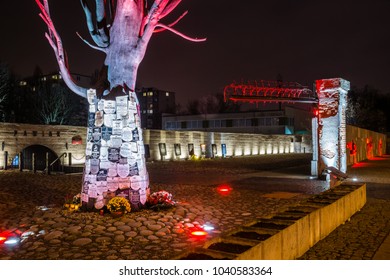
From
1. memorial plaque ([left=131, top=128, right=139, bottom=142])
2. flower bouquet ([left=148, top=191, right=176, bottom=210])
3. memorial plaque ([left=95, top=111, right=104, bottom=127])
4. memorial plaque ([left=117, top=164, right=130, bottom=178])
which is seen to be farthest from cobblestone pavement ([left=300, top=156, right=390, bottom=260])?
memorial plaque ([left=95, top=111, right=104, bottom=127])

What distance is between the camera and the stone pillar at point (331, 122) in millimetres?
15516

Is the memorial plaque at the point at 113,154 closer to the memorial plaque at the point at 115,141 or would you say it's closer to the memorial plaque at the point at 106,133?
the memorial plaque at the point at 115,141

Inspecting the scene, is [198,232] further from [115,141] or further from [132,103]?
[132,103]

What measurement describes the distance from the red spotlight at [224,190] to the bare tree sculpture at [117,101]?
3843 millimetres

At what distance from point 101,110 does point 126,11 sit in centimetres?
233

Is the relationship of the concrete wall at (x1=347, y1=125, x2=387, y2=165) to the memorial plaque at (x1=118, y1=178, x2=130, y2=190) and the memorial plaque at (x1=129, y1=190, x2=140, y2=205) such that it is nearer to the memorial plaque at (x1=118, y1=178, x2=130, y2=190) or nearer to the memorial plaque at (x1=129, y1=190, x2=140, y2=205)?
the memorial plaque at (x1=129, y1=190, x2=140, y2=205)

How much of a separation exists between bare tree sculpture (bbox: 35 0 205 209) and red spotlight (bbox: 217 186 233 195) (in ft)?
12.6

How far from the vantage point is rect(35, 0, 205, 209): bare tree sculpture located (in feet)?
26.6

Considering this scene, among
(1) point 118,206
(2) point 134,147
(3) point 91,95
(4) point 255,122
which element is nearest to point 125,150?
(2) point 134,147

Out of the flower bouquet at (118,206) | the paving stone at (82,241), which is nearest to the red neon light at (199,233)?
the paving stone at (82,241)

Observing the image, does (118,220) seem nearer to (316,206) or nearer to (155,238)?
(155,238)

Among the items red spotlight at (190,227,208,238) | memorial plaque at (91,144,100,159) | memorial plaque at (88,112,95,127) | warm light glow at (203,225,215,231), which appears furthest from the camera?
memorial plaque at (88,112,95,127)

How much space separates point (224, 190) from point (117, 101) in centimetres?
552
